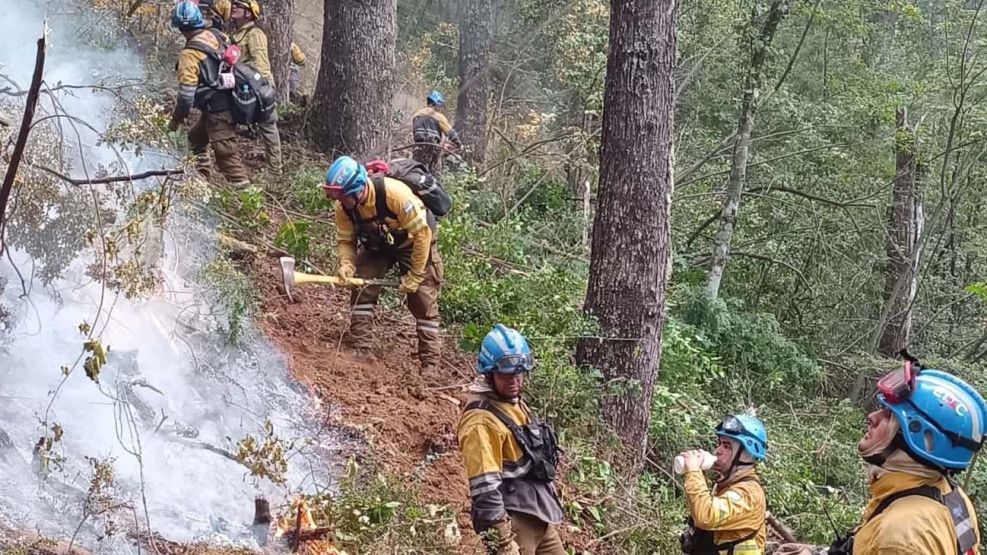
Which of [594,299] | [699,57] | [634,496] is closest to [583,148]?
[699,57]

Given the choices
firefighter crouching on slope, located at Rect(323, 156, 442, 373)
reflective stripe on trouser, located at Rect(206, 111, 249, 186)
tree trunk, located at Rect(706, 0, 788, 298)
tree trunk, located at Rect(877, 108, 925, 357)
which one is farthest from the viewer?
tree trunk, located at Rect(877, 108, 925, 357)

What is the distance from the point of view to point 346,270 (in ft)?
22.4

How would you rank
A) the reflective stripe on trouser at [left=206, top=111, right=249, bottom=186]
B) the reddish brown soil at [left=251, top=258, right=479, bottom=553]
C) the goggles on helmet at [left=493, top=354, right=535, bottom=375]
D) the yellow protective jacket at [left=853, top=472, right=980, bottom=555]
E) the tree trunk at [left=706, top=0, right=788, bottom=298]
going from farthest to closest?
the tree trunk at [left=706, top=0, right=788, bottom=298] < the reflective stripe on trouser at [left=206, top=111, right=249, bottom=186] < the reddish brown soil at [left=251, top=258, right=479, bottom=553] < the goggles on helmet at [left=493, top=354, right=535, bottom=375] < the yellow protective jacket at [left=853, top=472, right=980, bottom=555]

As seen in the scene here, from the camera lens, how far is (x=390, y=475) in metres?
5.69

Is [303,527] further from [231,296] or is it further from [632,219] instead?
[632,219]

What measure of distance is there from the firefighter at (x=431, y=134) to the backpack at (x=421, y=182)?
3.53 m

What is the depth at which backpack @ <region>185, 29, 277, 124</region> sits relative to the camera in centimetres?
848

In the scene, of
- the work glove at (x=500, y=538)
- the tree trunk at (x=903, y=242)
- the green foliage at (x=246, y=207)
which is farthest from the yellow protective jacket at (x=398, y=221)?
the tree trunk at (x=903, y=242)

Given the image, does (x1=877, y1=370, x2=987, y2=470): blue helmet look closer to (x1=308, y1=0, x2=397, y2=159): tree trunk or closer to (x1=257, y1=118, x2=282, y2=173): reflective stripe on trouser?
(x1=257, y1=118, x2=282, y2=173): reflective stripe on trouser

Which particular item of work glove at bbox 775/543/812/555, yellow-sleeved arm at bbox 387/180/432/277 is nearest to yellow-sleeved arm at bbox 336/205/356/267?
yellow-sleeved arm at bbox 387/180/432/277

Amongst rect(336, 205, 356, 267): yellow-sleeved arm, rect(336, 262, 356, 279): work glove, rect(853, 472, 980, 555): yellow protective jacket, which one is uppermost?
rect(336, 205, 356, 267): yellow-sleeved arm

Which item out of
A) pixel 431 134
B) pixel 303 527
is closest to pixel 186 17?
pixel 431 134

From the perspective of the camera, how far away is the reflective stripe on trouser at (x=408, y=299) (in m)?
7.10

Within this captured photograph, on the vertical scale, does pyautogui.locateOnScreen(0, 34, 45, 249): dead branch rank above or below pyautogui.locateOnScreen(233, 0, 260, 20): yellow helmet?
below
